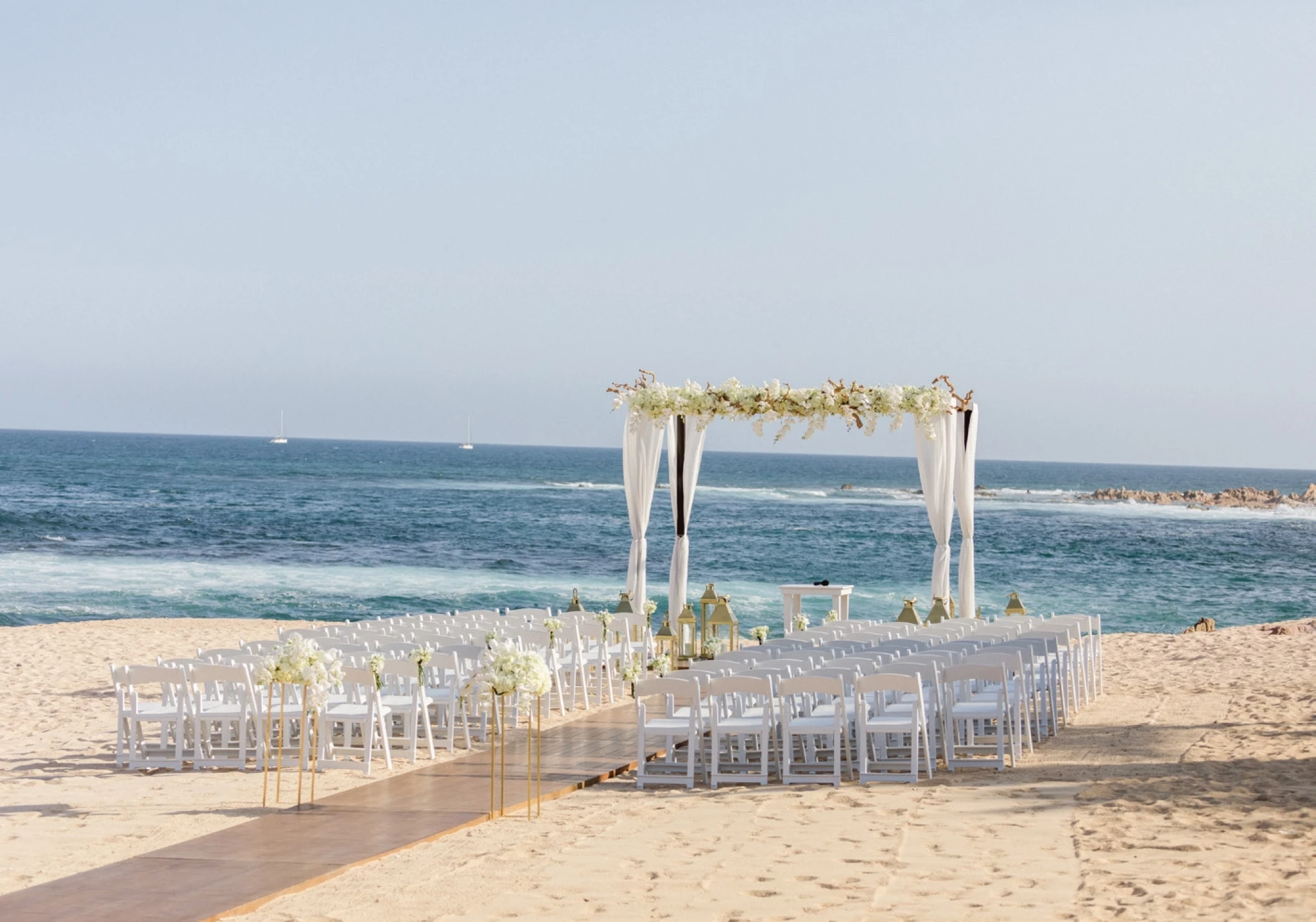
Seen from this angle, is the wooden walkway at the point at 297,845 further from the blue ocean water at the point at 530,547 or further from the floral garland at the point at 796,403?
the blue ocean water at the point at 530,547

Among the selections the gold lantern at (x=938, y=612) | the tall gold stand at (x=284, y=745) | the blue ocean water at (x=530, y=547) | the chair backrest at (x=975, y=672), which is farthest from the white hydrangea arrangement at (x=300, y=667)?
the blue ocean water at (x=530, y=547)

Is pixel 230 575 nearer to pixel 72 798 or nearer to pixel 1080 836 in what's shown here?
pixel 72 798

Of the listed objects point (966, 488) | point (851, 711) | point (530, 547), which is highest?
point (966, 488)

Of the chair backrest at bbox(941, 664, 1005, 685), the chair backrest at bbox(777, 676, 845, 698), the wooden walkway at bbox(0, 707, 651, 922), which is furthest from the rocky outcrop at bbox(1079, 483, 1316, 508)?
the wooden walkway at bbox(0, 707, 651, 922)

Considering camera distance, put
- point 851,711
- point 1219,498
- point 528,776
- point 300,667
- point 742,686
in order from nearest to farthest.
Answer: point 528,776 < point 300,667 < point 742,686 < point 851,711 < point 1219,498

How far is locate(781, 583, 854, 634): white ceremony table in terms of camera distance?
47.9ft

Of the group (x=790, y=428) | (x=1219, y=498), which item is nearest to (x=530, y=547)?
(x=790, y=428)

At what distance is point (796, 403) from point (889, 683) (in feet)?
20.8

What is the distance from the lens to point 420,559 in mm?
36594

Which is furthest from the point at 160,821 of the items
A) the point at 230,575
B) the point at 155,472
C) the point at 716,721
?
the point at 155,472

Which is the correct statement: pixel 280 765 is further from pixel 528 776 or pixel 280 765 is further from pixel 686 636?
pixel 686 636

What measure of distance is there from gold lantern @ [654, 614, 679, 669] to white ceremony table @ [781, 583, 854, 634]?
1433mm

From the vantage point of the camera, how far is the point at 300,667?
7348 millimetres

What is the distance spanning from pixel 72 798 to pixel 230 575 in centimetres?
2404
